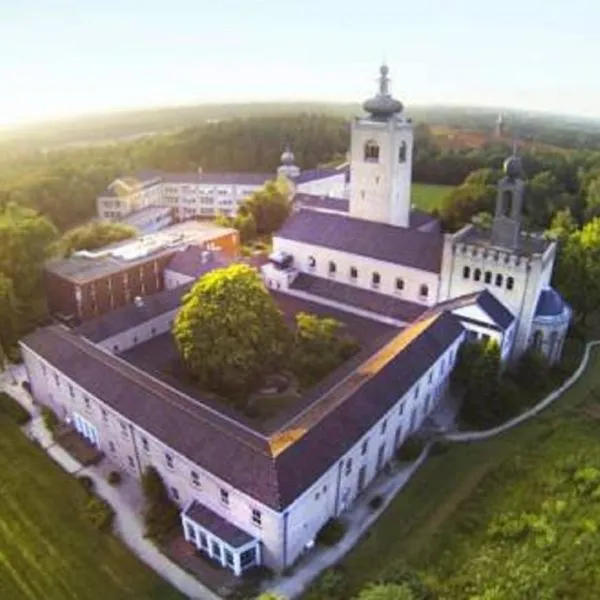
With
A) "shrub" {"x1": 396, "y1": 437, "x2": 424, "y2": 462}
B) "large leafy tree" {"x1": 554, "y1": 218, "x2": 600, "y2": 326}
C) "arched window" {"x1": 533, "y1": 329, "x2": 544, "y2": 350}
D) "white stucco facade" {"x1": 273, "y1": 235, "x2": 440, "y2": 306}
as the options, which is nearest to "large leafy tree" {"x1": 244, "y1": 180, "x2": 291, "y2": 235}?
"white stucco facade" {"x1": 273, "y1": 235, "x2": 440, "y2": 306}

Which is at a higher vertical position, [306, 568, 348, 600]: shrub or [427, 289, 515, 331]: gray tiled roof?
[427, 289, 515, 331]: gray tiled roof

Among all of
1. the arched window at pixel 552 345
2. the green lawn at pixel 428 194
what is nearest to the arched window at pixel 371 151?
the arched window at pixel 552 345

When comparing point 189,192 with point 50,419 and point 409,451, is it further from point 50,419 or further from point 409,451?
point 409,451

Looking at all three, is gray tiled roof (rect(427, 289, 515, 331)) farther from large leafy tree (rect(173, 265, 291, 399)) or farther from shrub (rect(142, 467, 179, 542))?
shrub (rect(142, 467, 179, 542))

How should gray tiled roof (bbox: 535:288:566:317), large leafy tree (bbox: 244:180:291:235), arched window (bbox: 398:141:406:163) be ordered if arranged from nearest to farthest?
gray tiled roof (bbox: 535:288:566:317) < arched window (bbox: 398:141:406:163) < large leafy tree (bbox: 244:180:291:235)

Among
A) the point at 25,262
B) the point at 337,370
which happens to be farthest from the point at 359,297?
the point at 25,262

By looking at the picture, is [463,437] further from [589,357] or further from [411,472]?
[589,357]
